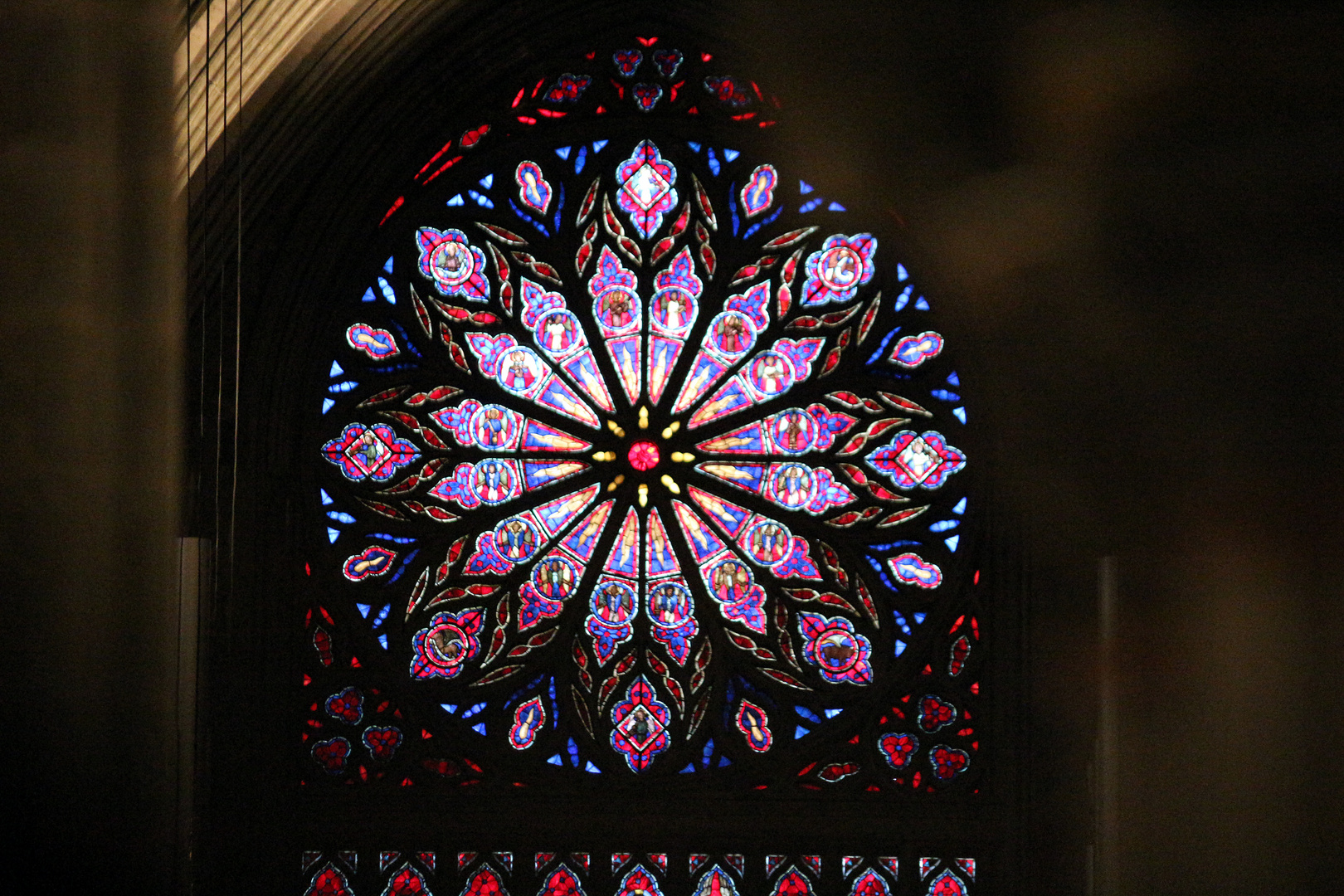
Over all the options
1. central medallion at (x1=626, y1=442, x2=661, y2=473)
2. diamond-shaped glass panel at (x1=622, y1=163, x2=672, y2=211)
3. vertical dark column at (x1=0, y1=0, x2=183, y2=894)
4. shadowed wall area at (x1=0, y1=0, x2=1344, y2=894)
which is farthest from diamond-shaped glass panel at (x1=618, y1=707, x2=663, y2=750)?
vertical dark column at (x1=0, y1=0, x2=183, y2=894)

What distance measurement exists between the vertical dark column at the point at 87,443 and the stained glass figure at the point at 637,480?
633 cm

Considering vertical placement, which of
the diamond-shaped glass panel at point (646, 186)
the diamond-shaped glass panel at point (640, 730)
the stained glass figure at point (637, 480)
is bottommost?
the diamond-shaped glass panel at point (640, 730)

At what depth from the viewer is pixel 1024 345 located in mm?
6125

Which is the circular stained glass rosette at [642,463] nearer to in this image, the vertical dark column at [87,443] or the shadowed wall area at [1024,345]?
the shadowed wall area at [1024,345]

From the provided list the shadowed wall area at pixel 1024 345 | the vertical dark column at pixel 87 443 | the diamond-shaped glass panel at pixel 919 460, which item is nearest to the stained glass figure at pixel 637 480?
the diamond-shaped glass panel at pixel 919 460

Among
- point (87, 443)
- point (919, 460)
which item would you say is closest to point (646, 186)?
point (919, 460)

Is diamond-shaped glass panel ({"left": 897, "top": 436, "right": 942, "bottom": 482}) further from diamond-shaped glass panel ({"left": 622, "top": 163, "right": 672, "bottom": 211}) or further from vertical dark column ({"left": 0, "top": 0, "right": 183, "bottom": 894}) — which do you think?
vertical dark column ({"left": 0, "top": 0, "right": 183, "bottom": 894})

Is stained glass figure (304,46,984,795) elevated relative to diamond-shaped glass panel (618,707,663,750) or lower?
elevated

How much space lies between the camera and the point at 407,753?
670 cm

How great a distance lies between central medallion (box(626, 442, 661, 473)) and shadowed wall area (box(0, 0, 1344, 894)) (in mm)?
1647

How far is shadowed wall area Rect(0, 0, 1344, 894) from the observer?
0.49 metres

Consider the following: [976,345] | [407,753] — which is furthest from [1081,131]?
[407,753]

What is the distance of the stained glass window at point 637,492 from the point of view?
6.71 meters

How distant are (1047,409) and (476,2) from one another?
11.7ft
